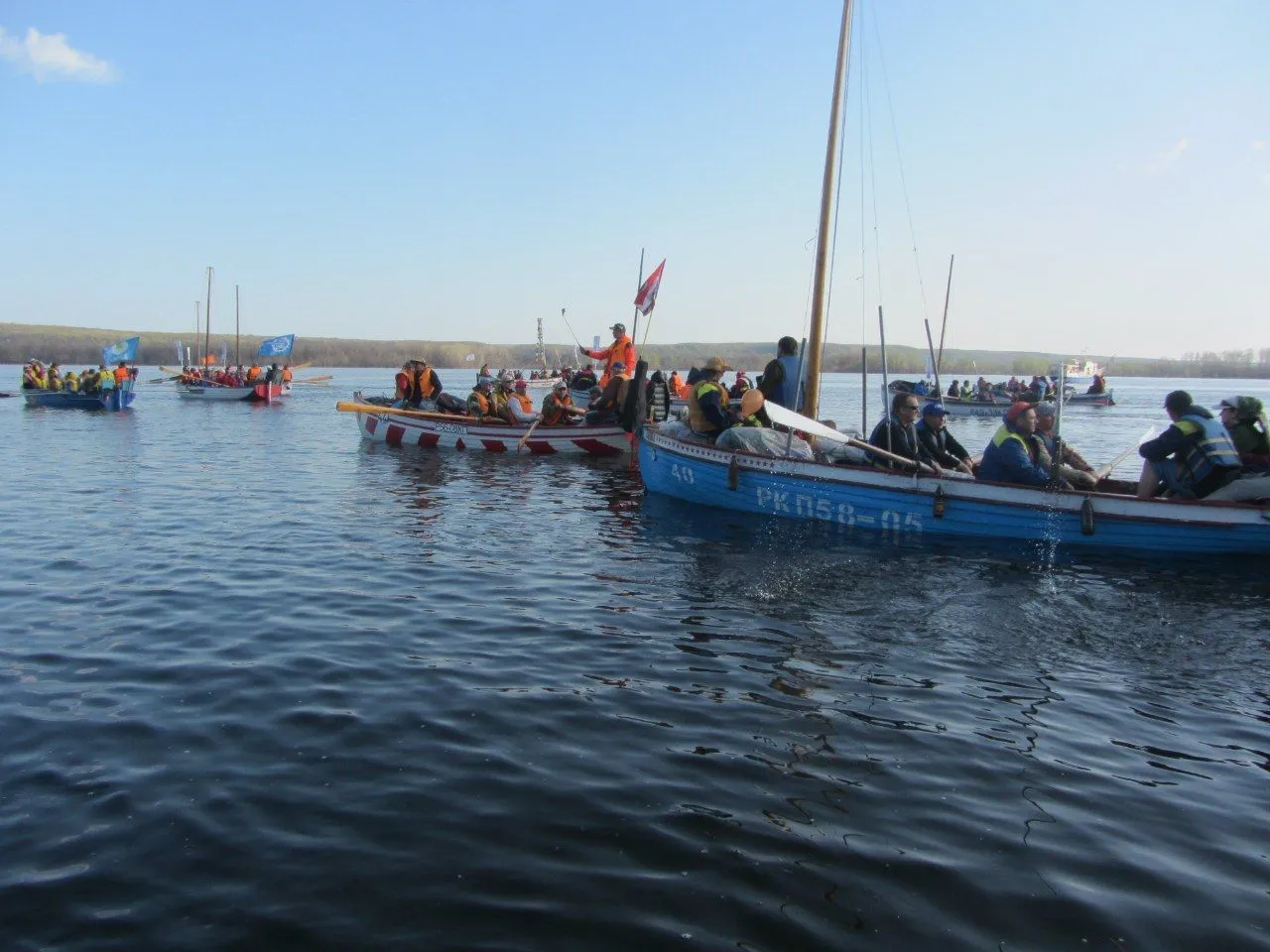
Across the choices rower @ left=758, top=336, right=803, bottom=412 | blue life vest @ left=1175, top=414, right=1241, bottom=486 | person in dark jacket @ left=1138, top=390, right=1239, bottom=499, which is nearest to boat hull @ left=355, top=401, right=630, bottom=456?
rower @ left=758, top=336, right=803, bottom=412

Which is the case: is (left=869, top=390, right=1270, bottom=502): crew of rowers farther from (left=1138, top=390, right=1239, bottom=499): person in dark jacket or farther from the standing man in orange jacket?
the standing man in orange jacket

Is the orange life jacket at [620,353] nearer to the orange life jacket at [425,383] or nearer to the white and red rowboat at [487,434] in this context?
the white and red rowboat at [487,434]

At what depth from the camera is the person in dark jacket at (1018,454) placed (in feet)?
43.0

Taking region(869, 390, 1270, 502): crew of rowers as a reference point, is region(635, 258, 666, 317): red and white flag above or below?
above

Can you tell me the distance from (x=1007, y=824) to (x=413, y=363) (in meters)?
25.4

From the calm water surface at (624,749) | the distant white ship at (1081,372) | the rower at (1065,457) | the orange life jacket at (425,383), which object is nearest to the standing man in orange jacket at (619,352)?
the orange life jacket at (425,383)

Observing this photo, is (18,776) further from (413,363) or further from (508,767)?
(413,363)

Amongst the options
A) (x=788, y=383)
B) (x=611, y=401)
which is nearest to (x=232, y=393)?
(x=611, y=401)

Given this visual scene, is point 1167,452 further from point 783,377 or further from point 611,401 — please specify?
point 611,401

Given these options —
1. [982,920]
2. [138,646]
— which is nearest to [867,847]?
[982,920]

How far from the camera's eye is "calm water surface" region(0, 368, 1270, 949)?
4.24m

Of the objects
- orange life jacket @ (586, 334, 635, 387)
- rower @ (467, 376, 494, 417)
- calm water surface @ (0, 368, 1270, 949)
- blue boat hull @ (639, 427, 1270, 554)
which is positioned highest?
orange life jacket @ (586, 334, 635, 387)

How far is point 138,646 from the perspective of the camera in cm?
788

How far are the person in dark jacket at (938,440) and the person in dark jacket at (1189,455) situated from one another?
2.54 meters
